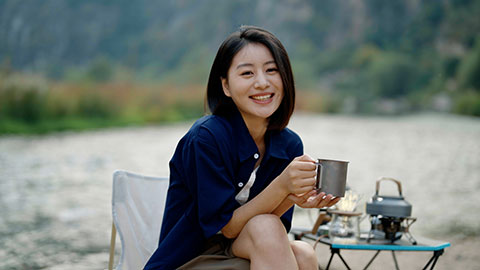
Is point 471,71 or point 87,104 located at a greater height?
point 471,71

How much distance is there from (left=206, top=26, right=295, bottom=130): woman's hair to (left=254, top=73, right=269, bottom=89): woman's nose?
0.15 feet

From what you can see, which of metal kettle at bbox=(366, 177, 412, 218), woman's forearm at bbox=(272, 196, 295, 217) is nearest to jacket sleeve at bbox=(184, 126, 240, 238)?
woman's forearm at bbox=(272, 196, 295, 217)

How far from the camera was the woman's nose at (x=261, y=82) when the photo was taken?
50.5 inches

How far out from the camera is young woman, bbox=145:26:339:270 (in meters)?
1.15

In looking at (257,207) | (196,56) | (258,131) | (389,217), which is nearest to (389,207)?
(389,217)

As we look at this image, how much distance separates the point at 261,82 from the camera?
128 cm

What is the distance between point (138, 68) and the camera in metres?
12.4

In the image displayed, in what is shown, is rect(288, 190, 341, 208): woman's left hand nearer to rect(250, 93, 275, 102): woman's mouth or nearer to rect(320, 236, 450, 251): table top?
rect(250, 93, 275, 102): woman's mouth

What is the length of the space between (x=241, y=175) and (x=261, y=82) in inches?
9.0

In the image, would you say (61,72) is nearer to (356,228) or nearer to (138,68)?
(138,68)

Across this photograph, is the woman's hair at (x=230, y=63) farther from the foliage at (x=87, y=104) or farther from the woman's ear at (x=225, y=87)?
the foliage at (x=87, y=104)

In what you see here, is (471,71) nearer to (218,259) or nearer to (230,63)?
(230,63)

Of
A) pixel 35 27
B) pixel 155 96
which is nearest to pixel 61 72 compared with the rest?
pixel 35 27

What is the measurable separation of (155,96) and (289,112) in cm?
1092
